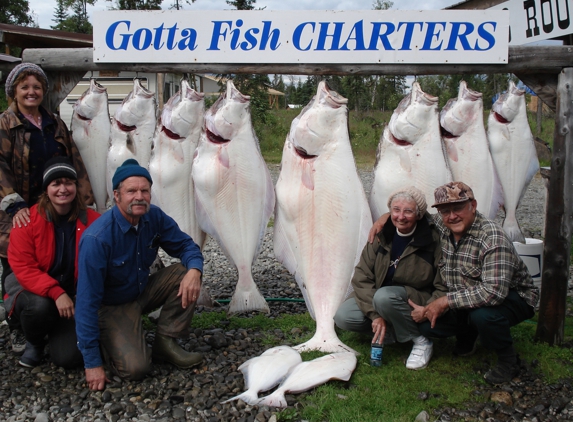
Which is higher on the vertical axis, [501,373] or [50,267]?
[50,267]

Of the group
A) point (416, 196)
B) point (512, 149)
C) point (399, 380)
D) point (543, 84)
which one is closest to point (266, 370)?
point (399, 380)

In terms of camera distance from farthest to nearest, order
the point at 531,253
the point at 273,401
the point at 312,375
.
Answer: the point at 531,253 → the point at 312,375 → the point at 273,401

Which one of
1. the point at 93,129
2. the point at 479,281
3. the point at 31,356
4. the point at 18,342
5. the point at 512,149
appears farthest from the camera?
the point at 93,129

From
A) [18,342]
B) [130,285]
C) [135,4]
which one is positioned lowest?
[18,342]

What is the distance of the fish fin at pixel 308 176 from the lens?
11.3ft

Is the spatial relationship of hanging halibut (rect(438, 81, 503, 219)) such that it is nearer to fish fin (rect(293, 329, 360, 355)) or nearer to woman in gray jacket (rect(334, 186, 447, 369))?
woman in gray jacket (rect(334, 186, 447, 369))

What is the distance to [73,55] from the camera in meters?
3.61

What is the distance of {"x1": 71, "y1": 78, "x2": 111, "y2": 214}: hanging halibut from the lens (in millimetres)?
3742

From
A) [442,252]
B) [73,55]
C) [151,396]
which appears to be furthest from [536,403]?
[73,55]

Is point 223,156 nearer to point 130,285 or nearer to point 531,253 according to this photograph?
point 130,285

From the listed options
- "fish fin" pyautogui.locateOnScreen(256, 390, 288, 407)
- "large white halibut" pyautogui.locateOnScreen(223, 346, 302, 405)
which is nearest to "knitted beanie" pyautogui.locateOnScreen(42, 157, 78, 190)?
"large white halibut" pyautogui.locateOnScreen(223, 346, 302, 405)

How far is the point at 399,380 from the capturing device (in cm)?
311

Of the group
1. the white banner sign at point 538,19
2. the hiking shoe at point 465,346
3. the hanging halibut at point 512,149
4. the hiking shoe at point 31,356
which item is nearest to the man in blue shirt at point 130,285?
the hiking shoe at point 31,356

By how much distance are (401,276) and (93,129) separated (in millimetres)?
2305
